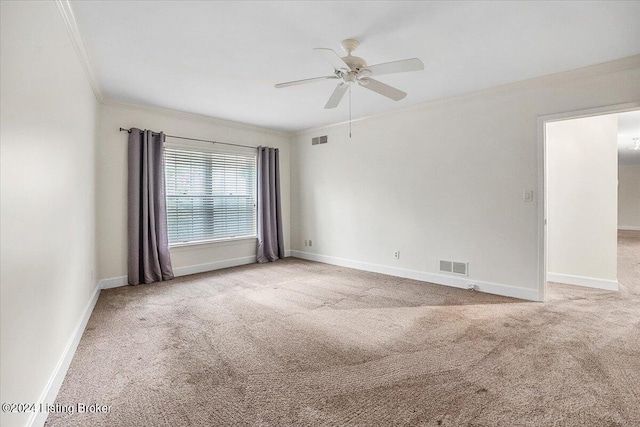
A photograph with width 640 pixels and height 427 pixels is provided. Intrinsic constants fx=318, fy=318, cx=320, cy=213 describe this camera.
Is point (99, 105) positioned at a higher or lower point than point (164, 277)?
higher

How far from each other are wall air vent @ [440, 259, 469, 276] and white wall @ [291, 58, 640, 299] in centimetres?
7

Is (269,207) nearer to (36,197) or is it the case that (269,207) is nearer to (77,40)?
(77,40)

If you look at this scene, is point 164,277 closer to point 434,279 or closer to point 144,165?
point 144,165

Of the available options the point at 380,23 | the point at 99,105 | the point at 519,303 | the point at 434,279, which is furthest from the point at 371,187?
the point at 99,105

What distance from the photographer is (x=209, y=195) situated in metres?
5.34

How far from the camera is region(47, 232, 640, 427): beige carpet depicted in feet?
5.85

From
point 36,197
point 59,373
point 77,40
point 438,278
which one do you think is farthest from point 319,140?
point 59,373

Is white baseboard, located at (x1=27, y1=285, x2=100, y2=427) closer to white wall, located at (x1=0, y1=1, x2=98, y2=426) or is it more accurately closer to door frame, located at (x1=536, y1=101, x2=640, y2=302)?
white wall, located at (x1=0, y1=1, x2=98, y2=426)

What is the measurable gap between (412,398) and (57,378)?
223 centimetres

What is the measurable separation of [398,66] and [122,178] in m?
3.90

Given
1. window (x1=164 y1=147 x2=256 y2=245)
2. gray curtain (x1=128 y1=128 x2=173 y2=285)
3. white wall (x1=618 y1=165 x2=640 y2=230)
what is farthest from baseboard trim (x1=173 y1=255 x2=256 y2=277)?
white wall (x1=618 y1=165 x2=640 y2=230)

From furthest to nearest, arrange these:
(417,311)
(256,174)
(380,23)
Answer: (256,174)
(417,311)
(380,23)

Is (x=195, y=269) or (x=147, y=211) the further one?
(x=195, y=269)

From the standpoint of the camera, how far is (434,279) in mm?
4480
